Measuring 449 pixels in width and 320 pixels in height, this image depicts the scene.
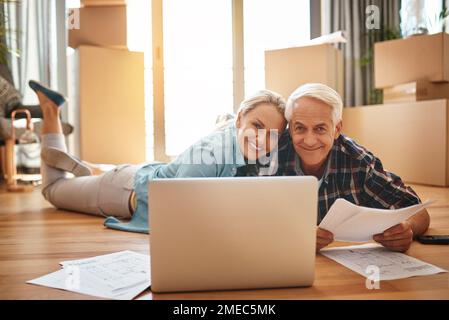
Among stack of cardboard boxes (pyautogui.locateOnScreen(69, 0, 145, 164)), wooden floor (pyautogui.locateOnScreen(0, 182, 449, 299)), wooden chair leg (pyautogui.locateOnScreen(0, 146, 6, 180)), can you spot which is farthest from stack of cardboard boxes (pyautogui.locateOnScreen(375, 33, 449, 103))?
wooden chair leg (pyautogui.locateOnScreen(0, 146, 6, 180))

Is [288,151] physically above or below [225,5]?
below

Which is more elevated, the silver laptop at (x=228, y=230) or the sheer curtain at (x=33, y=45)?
the sheer curtain at (x=33, y=45)

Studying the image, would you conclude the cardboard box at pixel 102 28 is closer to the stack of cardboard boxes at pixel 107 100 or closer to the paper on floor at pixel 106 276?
the stack of cardboard boxes at pixel 107 100

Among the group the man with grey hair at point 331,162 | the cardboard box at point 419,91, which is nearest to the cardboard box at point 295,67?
the man with grey hair at point 331,162

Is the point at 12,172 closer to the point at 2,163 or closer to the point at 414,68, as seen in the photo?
the point at 2,163

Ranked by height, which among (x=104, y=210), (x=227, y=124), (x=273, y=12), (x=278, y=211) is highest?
(x=273, y=12)

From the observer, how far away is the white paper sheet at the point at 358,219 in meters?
0.96

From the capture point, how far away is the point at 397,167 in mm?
2947

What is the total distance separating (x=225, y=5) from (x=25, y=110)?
7.15 feet

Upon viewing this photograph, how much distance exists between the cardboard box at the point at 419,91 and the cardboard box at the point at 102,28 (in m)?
1.70

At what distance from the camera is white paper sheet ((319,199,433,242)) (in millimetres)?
962
